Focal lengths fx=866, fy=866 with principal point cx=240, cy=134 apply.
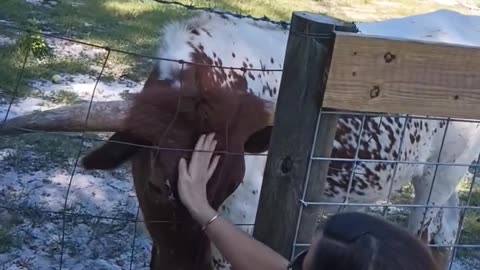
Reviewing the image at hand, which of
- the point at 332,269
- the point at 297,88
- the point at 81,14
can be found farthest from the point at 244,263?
the point at 81,14

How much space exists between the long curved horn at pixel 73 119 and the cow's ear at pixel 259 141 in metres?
0.50

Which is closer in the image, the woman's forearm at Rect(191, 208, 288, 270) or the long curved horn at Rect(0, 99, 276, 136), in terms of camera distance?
the woman's forearm at Rect(191, 208, 288, 270)

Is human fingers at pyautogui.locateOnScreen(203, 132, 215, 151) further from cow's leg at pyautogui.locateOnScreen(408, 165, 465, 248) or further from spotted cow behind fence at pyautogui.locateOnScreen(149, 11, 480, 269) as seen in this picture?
cow's leg at pyautogui.locateOnScreen(408, 165, 465, 248)

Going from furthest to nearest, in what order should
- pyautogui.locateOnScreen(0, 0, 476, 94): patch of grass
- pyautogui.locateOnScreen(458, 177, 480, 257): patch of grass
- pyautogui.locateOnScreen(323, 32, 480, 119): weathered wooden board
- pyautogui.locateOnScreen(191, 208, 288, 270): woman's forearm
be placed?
1. pyautogui.locateOnScreen(0, 0, 476, 94): patch of grass
2. pyautogui.locateOnScreen(458, 177, 480, 257): patch of grass
3. pyautogui.locateOnScreen(191, 208, 288, 270): woman's forearm
4. pyautogui.locateOnScreen(323, 32, 480, 119): weathered wooden board

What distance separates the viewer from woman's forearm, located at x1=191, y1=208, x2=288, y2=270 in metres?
2.53

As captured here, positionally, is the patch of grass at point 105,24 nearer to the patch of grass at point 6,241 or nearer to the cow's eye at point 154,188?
the patch of grass at point 6,241

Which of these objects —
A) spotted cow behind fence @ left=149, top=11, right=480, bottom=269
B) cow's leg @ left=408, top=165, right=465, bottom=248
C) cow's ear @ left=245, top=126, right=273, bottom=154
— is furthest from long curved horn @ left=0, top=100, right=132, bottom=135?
cow's leg @ left=408, top=165, right=465, bottom=248

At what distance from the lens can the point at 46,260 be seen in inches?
180

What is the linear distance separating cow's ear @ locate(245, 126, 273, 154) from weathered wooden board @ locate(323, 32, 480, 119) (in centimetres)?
81

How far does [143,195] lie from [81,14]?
5949 mm

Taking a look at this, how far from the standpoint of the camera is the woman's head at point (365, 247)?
5.98 feet

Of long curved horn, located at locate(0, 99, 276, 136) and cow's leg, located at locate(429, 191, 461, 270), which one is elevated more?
long curved horn, located at locate(0, 99, 276, 136)

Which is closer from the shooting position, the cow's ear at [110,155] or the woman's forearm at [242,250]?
the woman's forearm at [242,250]

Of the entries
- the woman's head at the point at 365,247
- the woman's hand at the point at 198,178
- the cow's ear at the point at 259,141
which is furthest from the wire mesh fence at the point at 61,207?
the woman's head at the point at 365,247
